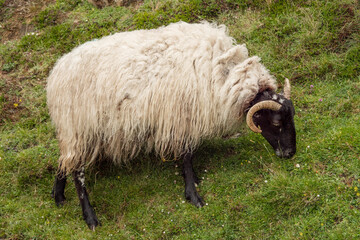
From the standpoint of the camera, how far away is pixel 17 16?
9172 mm

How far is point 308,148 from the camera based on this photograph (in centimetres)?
528

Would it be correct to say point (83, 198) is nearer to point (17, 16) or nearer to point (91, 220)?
point (91, 220)

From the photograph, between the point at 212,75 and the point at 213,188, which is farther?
the point at 213,188

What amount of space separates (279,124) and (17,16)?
6918 mm

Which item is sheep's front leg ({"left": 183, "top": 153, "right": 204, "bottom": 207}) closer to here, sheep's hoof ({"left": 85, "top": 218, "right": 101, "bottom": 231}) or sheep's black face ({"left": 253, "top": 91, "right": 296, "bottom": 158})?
sheep's black face ({"left": 253, "top": 91, "right": 296, "bottom": 158})

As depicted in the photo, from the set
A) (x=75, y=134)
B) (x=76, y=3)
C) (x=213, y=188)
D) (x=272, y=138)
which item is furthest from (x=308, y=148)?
(x=76, y=3)

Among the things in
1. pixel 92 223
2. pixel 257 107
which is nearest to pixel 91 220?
pixel 92 223

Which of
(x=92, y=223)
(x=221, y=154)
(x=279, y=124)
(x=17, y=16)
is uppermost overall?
(x=279, y=124)

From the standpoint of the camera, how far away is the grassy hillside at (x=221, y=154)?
4.64m

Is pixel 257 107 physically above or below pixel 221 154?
above

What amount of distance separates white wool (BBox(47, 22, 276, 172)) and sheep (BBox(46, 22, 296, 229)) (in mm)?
12

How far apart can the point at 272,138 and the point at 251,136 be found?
75 cm

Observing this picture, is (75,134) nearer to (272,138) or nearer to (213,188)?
(213,188)

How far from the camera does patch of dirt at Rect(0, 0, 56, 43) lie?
29.2 feet
